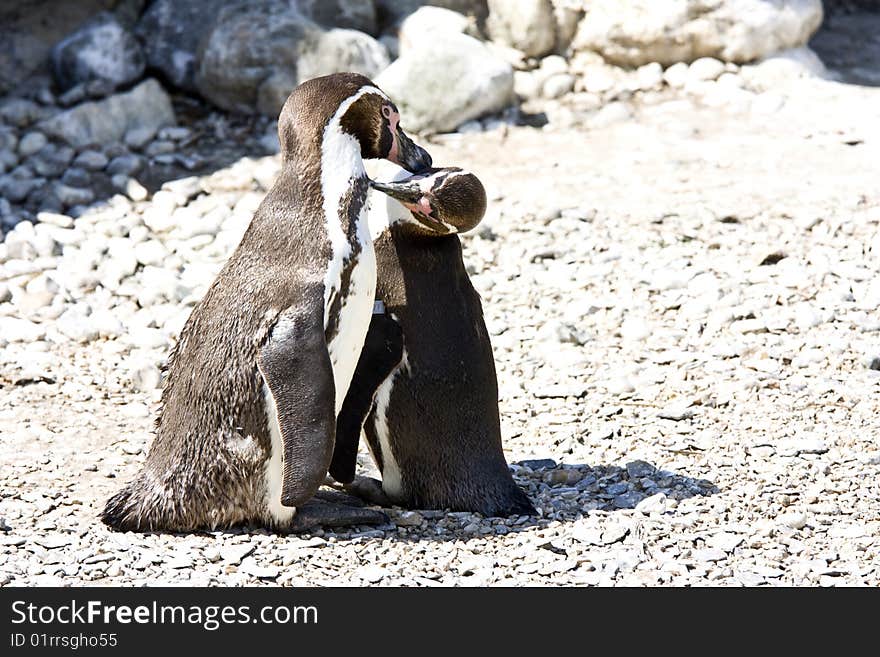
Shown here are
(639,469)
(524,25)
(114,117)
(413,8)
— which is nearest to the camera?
(639,469)

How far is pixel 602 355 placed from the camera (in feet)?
22.1

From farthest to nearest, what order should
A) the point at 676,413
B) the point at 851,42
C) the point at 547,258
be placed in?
the point at 851,42 → the point at 547,258 → the point at 676,413

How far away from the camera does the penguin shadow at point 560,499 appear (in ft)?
15.4

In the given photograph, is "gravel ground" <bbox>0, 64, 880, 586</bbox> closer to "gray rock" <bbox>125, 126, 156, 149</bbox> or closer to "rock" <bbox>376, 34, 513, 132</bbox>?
"rock" <bbox>376, 34, 513, 132</bbox>

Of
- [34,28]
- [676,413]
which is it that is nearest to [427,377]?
[676,413]

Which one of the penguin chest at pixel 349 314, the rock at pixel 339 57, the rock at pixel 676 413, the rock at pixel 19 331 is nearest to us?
the penguin chest at pixel 349 314

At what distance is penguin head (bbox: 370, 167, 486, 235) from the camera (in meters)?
4.61

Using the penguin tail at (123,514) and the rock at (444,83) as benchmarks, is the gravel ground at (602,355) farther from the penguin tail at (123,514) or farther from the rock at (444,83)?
the rock at (444,83)

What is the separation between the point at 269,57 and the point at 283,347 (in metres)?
6.26

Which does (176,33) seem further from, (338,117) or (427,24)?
(338,117)

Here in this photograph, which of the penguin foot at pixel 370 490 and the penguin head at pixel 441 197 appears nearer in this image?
the penguin head at pixel 441 197

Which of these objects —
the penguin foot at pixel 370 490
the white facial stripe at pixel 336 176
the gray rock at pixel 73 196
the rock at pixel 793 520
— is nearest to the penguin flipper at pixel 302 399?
the white facial stripe at pixel 336 176

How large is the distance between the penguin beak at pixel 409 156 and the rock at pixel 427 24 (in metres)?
5.95

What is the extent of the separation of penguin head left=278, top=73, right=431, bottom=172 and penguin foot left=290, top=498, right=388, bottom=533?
1.19 m
